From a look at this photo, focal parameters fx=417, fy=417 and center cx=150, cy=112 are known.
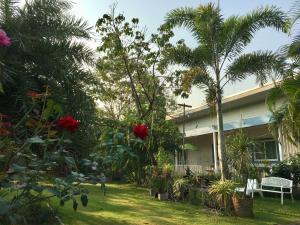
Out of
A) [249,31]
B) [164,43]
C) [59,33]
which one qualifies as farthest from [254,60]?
[59,33]

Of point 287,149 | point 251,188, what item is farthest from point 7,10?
point 287,149

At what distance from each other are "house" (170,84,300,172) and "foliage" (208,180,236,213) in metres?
1.20

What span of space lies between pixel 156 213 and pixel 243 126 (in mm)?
8487

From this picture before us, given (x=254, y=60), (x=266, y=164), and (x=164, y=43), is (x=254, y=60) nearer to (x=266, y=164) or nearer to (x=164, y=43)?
(x=266, y=164)

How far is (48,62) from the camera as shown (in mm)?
6715

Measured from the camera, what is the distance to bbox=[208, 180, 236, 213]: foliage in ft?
34.7

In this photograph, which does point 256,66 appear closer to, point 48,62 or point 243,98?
point 243,98

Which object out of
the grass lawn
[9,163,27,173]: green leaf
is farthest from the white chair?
[9,163,27,173]: green leaf

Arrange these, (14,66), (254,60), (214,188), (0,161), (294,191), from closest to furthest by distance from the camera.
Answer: (0,161) < (14,66) < (214,188) < (254,60) < (294,191)

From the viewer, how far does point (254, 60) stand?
1316 cm

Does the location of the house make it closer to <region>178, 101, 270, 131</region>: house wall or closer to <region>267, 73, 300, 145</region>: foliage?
<region>178, 101, 270, 131</region>: house wall

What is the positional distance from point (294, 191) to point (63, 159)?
13.0 metres

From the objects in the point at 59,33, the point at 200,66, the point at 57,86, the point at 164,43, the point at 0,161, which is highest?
the point at 164,43

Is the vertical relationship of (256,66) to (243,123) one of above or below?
above
